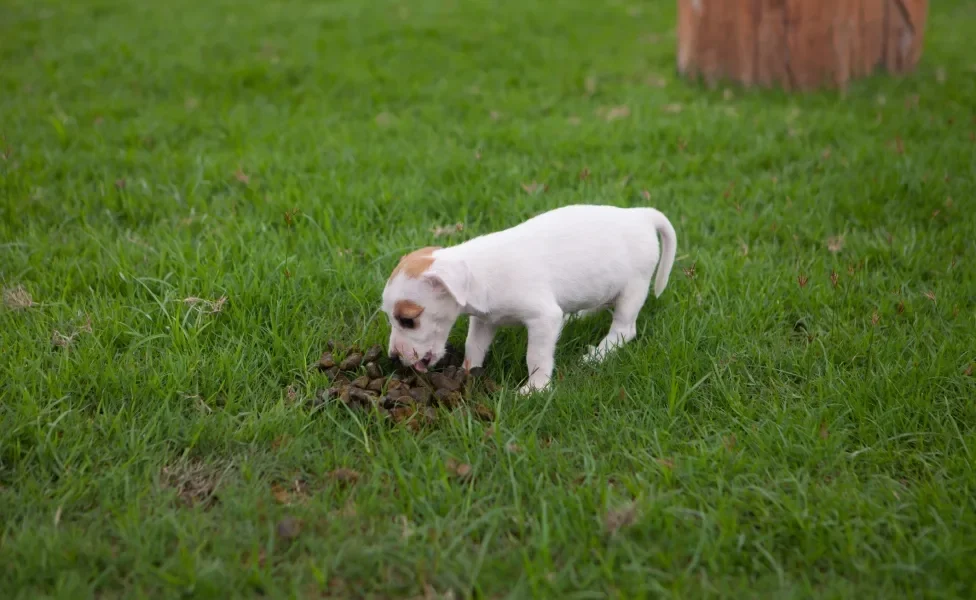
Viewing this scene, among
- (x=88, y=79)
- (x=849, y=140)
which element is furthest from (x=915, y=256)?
(x=88, y=79)

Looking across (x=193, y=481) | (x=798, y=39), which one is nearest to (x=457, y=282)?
(x=193, y=481)

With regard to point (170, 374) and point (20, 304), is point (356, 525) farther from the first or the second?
point (20, 304)

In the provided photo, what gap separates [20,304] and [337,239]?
160cm

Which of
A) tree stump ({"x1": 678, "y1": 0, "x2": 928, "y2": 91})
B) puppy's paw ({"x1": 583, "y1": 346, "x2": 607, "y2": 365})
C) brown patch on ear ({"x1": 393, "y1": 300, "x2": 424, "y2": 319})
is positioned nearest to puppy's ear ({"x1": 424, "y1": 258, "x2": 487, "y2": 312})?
brown patch on ear ({"x1": 393, "y1": 300, "x2": 424, "y2": 319})

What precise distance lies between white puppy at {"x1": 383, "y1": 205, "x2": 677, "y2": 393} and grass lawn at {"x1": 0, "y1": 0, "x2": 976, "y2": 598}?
0.60 feet

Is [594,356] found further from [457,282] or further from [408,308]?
[408,308]

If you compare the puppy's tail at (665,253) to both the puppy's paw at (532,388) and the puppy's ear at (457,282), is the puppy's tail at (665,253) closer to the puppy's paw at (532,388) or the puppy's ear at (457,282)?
the puppy's paw at (532,388)

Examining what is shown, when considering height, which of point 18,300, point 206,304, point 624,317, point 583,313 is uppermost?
point 18,300

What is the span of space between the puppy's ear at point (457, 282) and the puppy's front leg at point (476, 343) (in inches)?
12.3

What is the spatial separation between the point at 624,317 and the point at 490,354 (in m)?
0.64

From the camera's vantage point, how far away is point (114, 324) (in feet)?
11.8

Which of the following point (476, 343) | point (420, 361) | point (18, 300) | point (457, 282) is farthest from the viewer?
point (18, 300)

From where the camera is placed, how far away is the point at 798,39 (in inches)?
272

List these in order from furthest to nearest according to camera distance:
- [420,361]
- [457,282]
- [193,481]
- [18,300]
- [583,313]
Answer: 1. [583,313]
2. [18,300]
3. [420,361]
4. [457,282]
5. [193,481]
